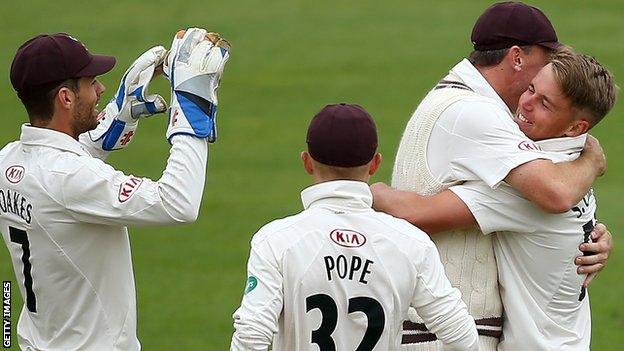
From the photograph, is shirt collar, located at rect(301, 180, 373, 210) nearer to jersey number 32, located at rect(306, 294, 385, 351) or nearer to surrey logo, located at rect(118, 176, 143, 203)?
jersey number 32, located at rect(306, 294, 385, 351)

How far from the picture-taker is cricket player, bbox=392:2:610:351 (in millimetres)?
6121

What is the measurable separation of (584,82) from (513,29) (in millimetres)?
497

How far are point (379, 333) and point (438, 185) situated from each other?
3.00ft

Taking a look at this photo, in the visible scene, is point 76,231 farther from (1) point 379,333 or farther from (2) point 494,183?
(2) point 494,183

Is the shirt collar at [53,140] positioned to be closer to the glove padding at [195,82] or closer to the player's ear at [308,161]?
the glove padding at [195,82]

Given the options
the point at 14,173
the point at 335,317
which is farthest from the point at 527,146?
the point at 14,173

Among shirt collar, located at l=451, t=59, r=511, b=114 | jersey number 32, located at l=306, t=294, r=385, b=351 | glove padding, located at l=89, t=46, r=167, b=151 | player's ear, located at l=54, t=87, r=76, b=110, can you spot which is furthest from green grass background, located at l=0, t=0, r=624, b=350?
jersey number 32, located at l=306, t=294, r=385, b=351

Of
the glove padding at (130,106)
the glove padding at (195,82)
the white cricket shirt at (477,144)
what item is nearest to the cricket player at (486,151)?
the white cricket shirt at (477,144)

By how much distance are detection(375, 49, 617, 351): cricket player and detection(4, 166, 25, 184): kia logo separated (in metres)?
1.62

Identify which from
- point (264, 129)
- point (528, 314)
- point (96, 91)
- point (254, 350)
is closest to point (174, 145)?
point (96, 91)

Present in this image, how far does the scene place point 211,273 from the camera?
14.9 m

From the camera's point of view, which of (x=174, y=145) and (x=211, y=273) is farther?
(x=211, y=273)

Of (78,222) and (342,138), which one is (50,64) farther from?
(342,138)

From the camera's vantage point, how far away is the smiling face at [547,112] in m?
6.21
